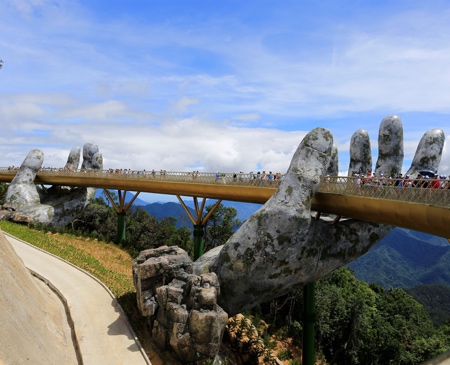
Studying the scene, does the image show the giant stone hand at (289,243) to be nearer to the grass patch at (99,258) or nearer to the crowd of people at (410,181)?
the crowd of people at (410,181)

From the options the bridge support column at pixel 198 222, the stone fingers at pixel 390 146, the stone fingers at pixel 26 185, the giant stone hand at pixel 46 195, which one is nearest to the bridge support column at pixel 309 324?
the stone fingers at pixel 390 146

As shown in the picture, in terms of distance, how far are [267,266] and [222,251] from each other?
2.61 meters

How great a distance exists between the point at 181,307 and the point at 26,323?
661 centimetres

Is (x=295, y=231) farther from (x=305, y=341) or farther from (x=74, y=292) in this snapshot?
(x=74, y=292)

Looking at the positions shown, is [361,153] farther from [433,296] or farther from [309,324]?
[433,296]

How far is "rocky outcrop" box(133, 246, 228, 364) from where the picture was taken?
17625 mm

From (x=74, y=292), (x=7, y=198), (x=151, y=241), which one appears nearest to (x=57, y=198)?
(x=7, y=198)

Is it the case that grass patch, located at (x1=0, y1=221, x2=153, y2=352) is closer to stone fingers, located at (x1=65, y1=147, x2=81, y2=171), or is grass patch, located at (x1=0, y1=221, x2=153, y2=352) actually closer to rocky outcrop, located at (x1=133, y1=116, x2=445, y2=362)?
rocky outcrop, located at (x1=133, y1=116, x2=445, y2=362)

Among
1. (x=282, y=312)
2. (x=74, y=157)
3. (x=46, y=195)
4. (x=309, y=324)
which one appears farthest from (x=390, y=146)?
(x=46, y=195)

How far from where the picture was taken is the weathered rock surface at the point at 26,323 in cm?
1347

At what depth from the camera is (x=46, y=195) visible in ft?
147

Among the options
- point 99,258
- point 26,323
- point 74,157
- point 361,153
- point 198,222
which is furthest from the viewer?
point 74,157

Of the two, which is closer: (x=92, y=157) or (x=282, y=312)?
(x=282, y=312)

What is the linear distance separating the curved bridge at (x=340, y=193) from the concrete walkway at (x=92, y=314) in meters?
9.95
